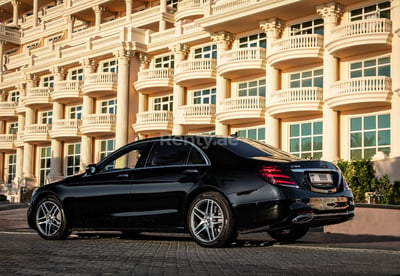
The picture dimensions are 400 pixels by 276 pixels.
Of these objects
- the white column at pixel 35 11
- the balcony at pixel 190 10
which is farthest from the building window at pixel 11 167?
the balcony at pixel 190 10

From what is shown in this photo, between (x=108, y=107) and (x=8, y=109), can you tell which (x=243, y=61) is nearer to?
(x=108, y=107)

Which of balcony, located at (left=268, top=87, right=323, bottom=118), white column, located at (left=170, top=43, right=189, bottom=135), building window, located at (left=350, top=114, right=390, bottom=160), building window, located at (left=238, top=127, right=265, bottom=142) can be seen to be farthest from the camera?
white column, located at (left=170, top=43, right=189, bottom=135)

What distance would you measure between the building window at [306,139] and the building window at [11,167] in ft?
94.3

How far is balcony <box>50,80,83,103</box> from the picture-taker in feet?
149

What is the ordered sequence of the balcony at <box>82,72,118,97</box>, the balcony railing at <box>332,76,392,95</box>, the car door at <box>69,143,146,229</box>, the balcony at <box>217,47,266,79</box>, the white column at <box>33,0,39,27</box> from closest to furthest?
Result: the car door at <box>69,143,146,229</box> → the balcony railing at <box>332,76,392,95</box> → the balcony at <box>217,47,266,79</box> → the balcony at <box>82,72,118,97</box> → the white column at <box>33,0,39,27</box>

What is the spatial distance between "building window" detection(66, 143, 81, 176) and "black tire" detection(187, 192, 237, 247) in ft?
130

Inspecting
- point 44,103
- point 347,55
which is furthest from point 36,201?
point 44,103

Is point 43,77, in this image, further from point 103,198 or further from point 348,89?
point 103,198

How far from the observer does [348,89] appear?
95.7 feet

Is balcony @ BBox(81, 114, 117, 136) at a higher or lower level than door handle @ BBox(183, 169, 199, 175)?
higher

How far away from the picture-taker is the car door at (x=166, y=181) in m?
8.86

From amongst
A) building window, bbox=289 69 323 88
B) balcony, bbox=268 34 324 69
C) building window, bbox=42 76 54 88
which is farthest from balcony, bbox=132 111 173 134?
building window, bbox=42 76 54 88

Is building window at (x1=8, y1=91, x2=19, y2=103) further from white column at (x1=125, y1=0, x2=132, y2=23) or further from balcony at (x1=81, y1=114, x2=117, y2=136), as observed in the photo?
white column at (x1=125, y1=0, x2=132, y2=23)

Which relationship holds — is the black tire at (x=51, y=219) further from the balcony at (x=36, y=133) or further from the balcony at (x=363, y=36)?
the balcony at (x=36, y=133)
